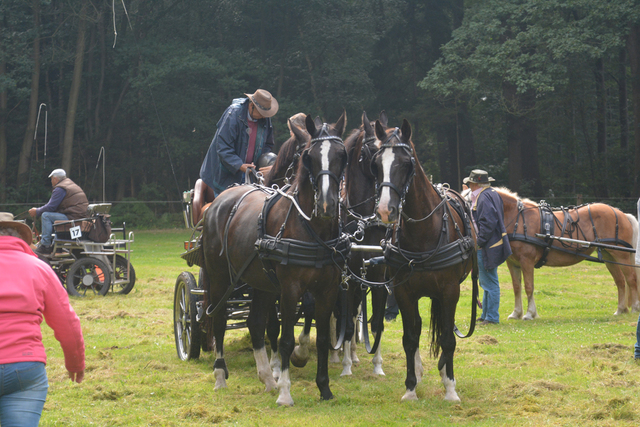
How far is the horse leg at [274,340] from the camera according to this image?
252 inches

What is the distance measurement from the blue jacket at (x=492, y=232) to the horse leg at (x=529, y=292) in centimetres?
82

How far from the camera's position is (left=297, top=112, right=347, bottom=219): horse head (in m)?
4.95

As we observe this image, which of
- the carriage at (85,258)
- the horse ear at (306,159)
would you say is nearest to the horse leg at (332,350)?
the horse ear at (306,159)

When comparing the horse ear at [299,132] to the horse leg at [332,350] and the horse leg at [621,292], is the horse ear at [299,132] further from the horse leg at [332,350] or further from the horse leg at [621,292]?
the horse leg at [621,292]

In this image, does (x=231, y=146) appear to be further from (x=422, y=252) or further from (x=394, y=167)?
(x=422, y=252)

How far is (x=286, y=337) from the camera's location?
5.34 meters

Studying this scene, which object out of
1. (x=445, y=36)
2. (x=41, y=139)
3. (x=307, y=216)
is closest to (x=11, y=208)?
(x=41, y=139)

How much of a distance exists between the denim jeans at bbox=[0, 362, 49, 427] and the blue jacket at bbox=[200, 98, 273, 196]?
4363 millimetres

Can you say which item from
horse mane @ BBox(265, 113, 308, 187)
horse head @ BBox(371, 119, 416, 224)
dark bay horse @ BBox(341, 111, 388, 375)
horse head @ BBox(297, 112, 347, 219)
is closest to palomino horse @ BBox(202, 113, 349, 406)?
horse head @ BBox(297, 112, 347, 219)

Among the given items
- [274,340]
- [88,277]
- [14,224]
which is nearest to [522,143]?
[88,277]

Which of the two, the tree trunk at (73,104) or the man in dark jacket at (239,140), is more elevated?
the tree trunk at (73,104)

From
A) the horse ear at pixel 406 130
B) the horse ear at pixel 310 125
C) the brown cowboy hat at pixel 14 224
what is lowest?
the brown cowboy hat at pixel 14 224

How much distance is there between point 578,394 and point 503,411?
814 millimetres

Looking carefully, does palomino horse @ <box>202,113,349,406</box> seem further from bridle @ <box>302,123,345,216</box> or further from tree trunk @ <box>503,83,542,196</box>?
tree trunk @ <box>503,83,542,196</box>
